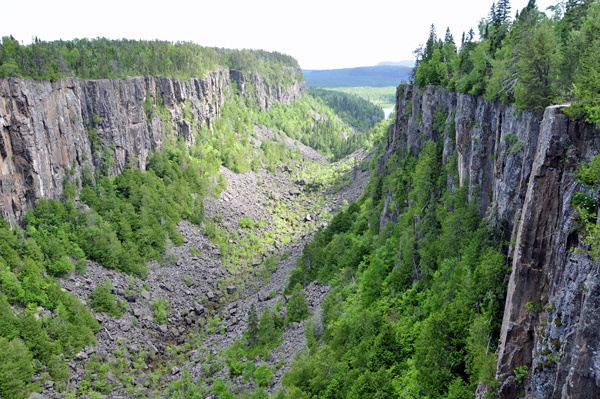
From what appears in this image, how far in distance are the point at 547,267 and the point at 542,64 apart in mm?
16453

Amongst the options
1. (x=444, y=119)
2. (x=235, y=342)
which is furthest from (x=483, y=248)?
(x=235, y=342)

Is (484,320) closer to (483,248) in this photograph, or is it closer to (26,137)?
(483,248)

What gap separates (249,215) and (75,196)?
160 feet

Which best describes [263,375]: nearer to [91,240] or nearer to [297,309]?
[297,309]

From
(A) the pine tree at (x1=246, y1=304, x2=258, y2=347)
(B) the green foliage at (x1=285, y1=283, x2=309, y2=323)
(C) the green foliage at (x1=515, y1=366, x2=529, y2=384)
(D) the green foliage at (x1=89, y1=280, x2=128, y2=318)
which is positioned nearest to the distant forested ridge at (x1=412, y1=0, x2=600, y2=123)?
(C) the green foliage at (x1=515, y1=366, x2=529, y2=384)

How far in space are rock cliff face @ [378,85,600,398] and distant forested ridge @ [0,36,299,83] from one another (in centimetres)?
8258

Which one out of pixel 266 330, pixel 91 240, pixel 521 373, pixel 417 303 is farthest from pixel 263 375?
pixel 91 240

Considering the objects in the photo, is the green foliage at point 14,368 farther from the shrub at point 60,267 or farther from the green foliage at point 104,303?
the shrub at point 60,267

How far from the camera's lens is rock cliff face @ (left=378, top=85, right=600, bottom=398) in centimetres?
1894

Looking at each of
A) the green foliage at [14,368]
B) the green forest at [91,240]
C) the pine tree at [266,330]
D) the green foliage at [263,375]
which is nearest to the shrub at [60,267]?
the green forest at [91,240]

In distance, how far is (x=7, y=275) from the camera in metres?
60.1

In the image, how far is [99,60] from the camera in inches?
4154

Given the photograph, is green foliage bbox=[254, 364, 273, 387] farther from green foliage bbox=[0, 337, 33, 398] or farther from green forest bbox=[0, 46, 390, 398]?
green foliage bbox=[0, 337, 33, 398]

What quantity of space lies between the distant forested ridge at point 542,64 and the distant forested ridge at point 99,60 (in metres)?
78.4
